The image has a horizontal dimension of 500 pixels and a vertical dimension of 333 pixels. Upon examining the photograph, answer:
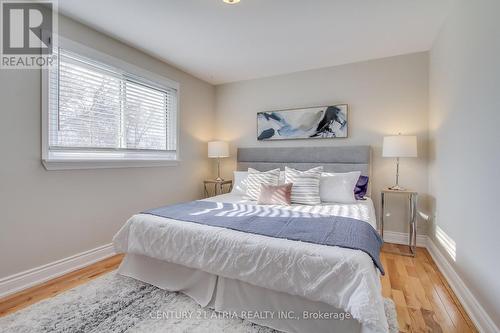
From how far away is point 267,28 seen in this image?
2543 mm

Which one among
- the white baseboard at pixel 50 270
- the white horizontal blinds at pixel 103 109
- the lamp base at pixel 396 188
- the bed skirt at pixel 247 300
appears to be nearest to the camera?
the bed skirt at pixel 247 300

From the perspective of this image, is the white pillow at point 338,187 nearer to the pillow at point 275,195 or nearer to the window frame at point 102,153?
the pillow at point 275,195

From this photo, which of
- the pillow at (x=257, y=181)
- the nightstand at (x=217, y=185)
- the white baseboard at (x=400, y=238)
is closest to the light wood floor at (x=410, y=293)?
the white baseboard at (x=400, y=238)

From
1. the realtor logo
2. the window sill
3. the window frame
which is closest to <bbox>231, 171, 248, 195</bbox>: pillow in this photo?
the window frame

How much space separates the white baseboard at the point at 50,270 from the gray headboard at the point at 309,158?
7.46 feet

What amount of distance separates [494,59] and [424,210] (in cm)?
218

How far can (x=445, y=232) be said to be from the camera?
8.00ft

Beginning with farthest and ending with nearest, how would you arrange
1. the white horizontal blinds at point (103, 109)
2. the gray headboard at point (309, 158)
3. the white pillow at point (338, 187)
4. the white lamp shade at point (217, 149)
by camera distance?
the white lamp shade at point (217, 149) < the gray headboard at point (309, 158) < the white pillow at point (338, 187) < the white horizontal blinds at point (103, 109)

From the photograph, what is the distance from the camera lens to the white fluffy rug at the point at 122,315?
5.21 ft

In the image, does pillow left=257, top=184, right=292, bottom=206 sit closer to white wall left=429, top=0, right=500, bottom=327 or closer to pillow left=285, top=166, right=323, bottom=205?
pillow left=285, top=166, right=323, bottom=205

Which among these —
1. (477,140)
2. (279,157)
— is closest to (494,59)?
(477,140)

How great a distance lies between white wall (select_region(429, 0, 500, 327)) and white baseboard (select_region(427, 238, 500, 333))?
0.16ft

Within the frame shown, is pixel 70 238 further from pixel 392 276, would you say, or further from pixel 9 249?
pixel 392 276

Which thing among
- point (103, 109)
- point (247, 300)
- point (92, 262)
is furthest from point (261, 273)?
point (103, 109)
